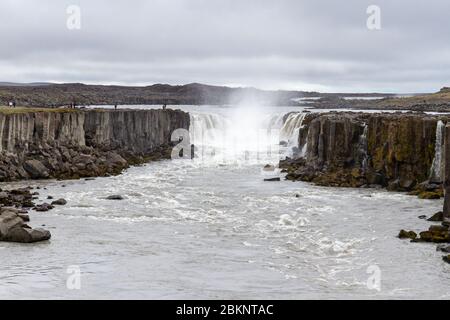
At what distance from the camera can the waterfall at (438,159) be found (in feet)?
157

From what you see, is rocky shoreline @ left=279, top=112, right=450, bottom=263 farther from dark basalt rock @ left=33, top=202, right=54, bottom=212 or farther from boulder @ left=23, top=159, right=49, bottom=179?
dark basalt rock @ left=33, top=202, right=54, bottom=212

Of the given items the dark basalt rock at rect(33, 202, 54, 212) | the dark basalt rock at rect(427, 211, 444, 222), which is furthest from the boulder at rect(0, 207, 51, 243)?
the dark basalt rock at rect(427, 211, 444, 222)

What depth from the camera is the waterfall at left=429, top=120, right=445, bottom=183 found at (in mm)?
47781

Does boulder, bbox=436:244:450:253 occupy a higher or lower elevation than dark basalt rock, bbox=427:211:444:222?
lower

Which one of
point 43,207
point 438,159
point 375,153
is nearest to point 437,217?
point 438,159

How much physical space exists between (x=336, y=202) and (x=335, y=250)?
13740 millimetres

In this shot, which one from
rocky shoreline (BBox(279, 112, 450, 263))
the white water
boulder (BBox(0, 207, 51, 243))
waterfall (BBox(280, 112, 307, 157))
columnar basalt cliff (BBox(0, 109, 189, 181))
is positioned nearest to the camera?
boulder (BBox(0, 207, 51, 243))

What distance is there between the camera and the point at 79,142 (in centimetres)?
6712

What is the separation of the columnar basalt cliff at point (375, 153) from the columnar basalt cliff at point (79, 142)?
1787 cm

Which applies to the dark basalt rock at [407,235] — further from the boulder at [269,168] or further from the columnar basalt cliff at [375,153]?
the boulder at [269,168]

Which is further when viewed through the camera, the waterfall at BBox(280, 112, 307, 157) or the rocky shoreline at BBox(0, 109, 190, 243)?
the waterfall at BBox(280, 112, 307, 157)

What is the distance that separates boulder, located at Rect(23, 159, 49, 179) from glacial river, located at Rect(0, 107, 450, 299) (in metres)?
2.75

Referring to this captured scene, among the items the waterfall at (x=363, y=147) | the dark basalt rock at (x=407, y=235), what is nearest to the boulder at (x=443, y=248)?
the dark basalt rock at (x=407, y=235)

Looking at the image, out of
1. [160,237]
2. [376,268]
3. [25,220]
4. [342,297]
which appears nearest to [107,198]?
[25,220]
